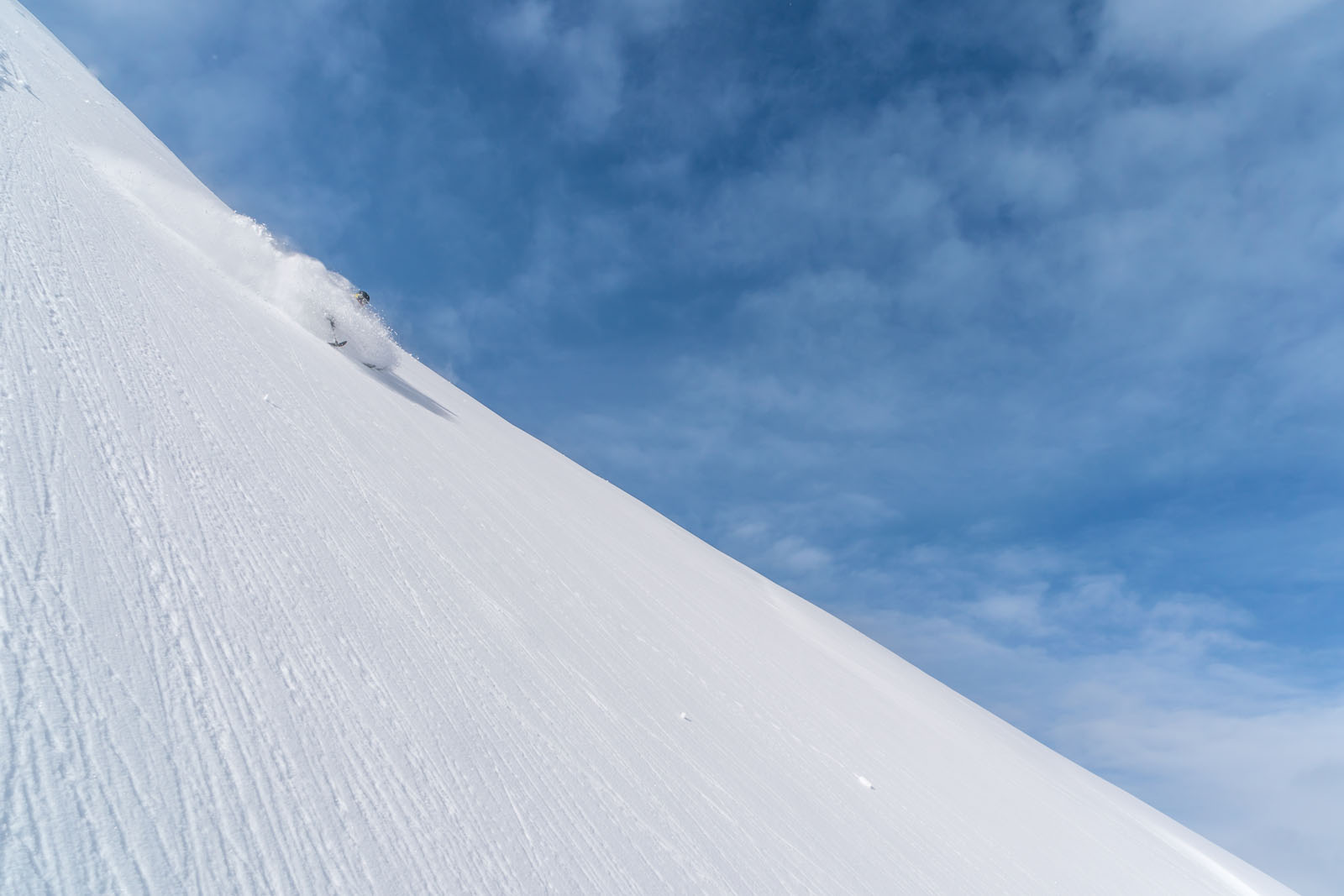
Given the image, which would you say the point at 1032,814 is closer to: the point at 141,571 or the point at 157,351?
the point at 141,571

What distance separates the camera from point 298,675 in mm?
2658

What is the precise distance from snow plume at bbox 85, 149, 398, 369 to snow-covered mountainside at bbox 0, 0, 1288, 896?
46 mm

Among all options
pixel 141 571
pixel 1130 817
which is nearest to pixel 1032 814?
pixel 1130 817

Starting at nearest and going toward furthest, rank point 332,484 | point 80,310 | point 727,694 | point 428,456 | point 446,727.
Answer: point 446,727 → point 80,310 → point 332,484 → point 727,694 → point 428,456

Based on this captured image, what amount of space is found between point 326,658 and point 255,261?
6.90 metres

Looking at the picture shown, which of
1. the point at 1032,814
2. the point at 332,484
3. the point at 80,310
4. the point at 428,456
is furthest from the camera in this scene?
the point at 1032,814

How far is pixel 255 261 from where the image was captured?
8023 millimetres

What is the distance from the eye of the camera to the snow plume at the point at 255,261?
7.59 metres

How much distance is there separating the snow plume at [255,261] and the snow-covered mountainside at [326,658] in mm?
46

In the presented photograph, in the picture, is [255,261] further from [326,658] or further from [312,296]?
[326,658]

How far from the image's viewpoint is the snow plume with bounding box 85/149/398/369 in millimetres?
7590

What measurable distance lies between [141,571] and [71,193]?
552 centimetres

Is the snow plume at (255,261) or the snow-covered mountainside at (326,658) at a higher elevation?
the snow plume at (255,261)

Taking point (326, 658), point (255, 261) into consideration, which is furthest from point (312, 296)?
point (326, 658)
